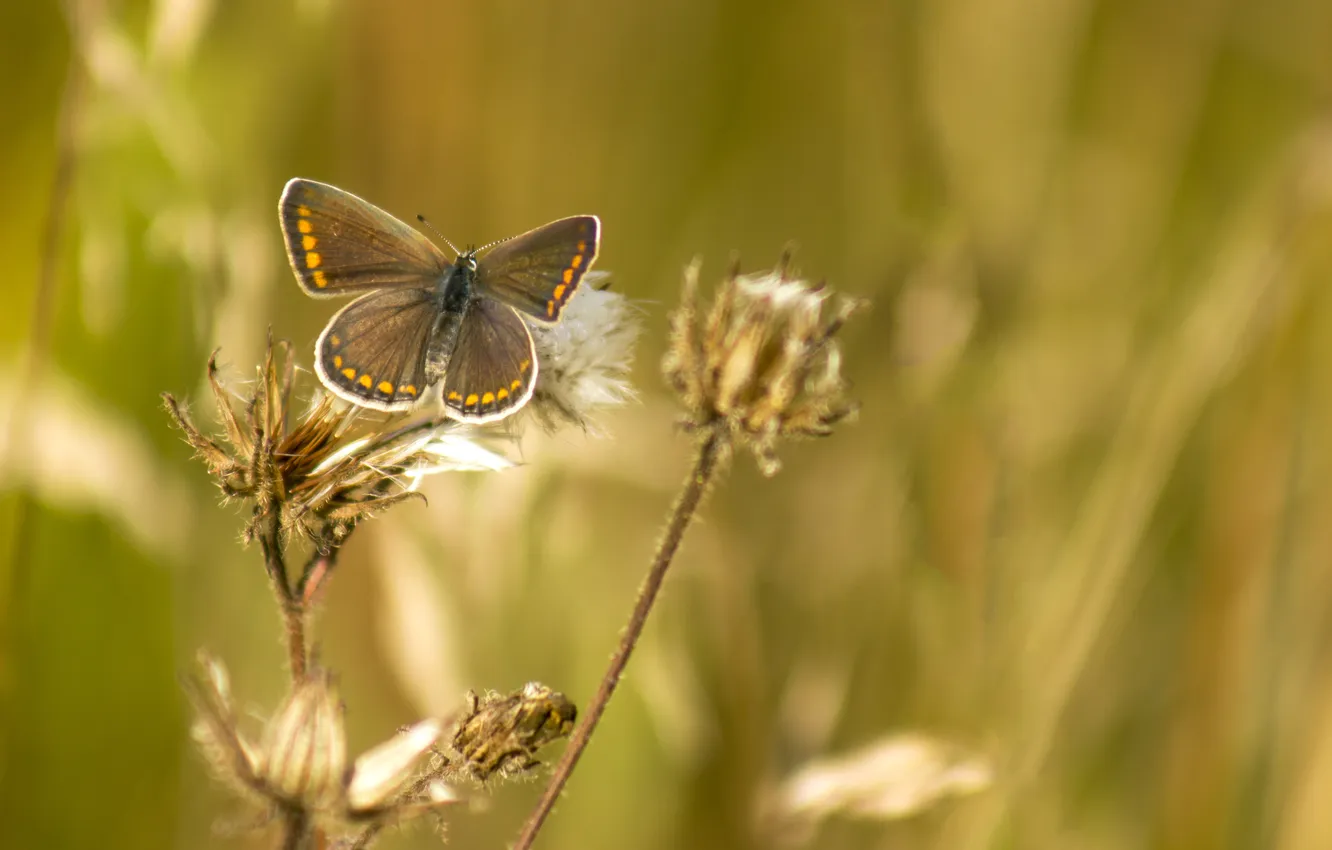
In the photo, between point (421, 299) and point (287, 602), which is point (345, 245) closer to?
point (421, 299)

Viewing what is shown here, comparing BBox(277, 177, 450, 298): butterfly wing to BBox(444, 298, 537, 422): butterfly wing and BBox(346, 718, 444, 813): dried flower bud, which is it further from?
BBox(346, 718, 444, 813): dried flower bud

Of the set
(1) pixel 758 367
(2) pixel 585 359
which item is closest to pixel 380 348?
(2) pixel 585 359

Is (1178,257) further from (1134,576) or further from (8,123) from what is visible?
(8,123)

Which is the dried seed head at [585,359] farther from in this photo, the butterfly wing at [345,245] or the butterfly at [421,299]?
the butterfly wing at [345,245]

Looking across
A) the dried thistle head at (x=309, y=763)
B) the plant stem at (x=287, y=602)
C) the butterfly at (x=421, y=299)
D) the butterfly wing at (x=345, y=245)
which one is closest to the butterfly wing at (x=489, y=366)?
the butterfly at (x=421, y=299)

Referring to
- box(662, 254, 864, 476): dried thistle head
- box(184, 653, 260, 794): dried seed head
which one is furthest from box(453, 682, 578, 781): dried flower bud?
box(662, 254, 864, 476): dried thistle head

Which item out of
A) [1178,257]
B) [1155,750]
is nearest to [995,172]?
[1178,257]

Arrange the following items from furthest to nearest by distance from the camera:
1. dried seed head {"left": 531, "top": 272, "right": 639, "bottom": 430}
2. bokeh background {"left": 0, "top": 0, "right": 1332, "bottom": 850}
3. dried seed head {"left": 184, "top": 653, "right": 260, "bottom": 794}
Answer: bokeh background {"left": 0, "top": 0, "right": 1332, "bottom": 850} < dried seed head {"left": 531, "top": 272, "right": 639, "bottom": 430} < dried seed head {"left": 184, "top": 653, "right": 260, "bottom": 794}
